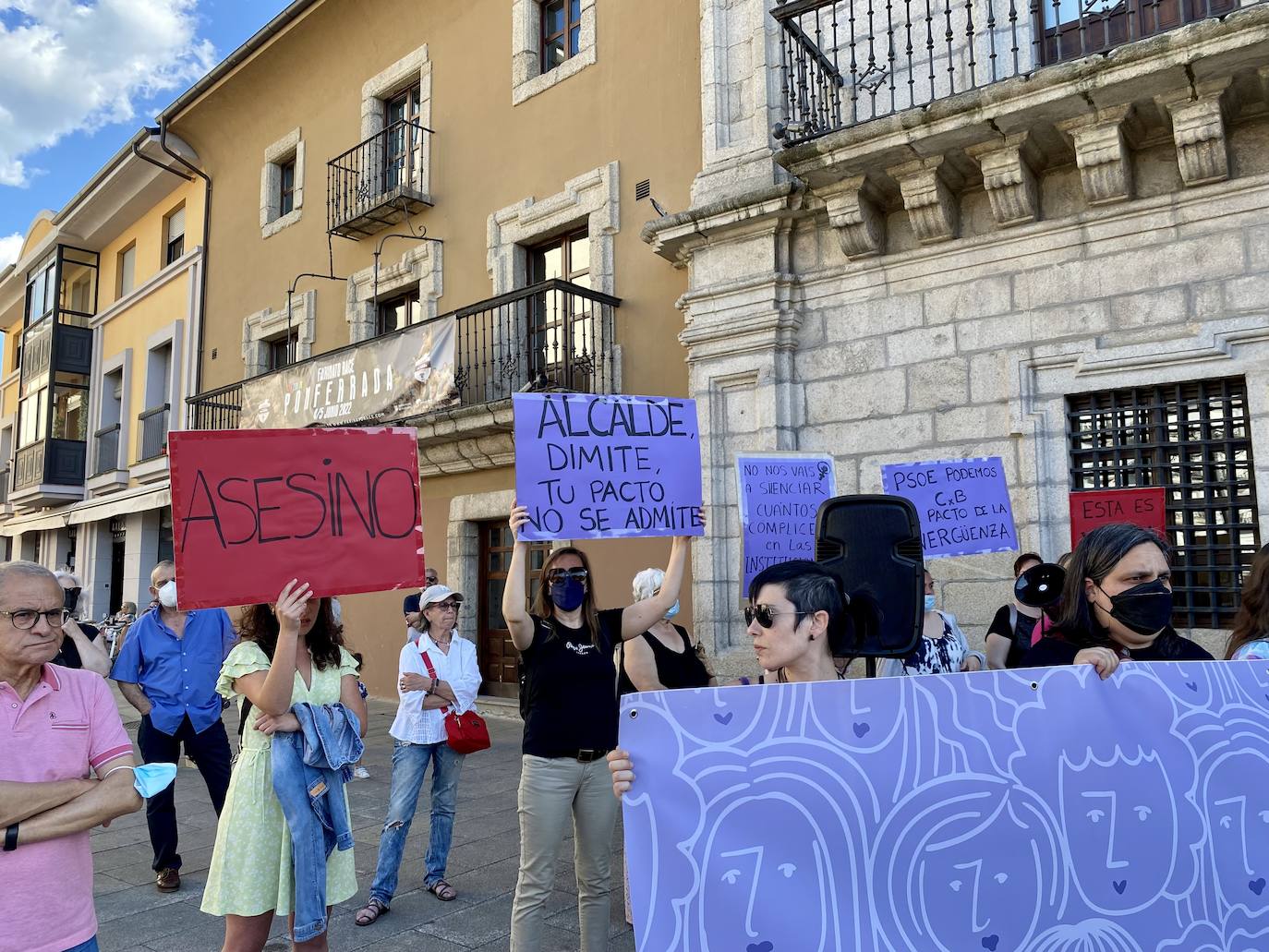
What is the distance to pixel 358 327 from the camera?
1342cm

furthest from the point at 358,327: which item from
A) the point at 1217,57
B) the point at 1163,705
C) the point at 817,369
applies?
the point at 1163,705

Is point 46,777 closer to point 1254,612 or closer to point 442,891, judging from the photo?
point 442,891

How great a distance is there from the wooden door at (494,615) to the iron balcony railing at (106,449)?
473 inches

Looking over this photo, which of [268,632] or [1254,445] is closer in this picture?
[268,632]

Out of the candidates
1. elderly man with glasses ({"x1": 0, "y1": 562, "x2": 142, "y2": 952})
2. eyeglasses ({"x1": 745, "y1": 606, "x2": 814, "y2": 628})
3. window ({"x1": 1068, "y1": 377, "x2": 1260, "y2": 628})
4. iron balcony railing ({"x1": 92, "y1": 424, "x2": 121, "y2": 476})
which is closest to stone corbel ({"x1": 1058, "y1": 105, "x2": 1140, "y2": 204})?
window ({"x1": 1068, "y1": 377, "x2": 1260, "y2": 628})

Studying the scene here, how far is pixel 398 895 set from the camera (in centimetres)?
479

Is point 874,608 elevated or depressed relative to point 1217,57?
depressed

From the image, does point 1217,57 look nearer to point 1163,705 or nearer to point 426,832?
point 1163,705

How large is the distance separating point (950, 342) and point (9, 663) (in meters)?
6.71

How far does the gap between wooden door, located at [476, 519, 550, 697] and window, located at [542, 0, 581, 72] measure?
566 centimetres

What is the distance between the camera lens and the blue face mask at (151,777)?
7.19ft

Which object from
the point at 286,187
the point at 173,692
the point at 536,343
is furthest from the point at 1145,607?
the point at 286,187

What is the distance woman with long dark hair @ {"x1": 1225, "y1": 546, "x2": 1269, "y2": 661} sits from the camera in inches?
118

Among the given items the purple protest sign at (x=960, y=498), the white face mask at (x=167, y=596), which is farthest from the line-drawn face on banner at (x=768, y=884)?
the white face mask at (x=167, y=596)
